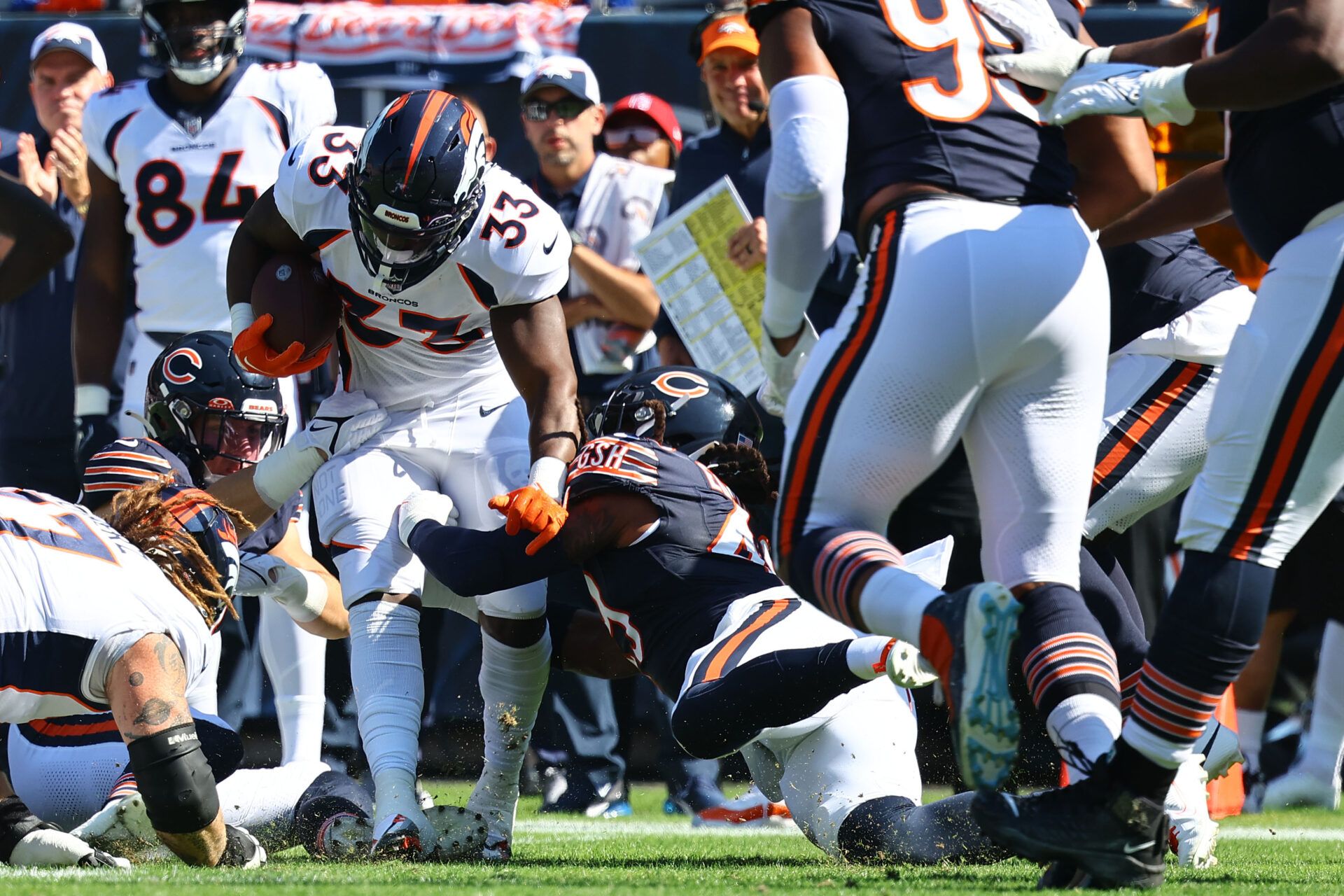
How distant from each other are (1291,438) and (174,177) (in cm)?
384

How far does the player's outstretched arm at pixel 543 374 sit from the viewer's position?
153 inches

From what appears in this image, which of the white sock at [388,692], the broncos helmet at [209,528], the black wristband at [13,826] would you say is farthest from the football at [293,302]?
the black wristband at [13,826]

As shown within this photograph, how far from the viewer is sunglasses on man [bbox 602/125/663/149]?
6.05 meters

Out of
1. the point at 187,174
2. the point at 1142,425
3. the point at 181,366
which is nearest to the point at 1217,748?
the point at 1142,425

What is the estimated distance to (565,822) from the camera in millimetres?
4906

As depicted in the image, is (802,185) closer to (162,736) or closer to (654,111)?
(162,736)

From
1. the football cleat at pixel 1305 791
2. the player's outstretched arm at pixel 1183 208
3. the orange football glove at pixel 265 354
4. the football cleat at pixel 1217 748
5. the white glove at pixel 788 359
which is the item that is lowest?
the football cleat at pixel 1305 791

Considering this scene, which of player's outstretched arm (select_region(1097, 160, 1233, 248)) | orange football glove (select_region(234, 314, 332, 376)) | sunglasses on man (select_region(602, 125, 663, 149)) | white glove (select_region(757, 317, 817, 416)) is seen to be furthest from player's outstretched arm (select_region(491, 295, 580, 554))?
sunglasses on man (select_region(602, 125, 663, 149))

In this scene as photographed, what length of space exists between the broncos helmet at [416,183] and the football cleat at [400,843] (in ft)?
4.10

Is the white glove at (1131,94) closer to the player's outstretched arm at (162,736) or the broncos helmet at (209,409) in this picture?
the player's outstretched arm at (162,736)

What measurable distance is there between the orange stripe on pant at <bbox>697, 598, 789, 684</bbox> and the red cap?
9.38ft

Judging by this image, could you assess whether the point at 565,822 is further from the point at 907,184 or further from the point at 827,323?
the point at 907,184

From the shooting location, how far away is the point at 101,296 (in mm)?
5469

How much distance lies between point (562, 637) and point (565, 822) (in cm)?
105
